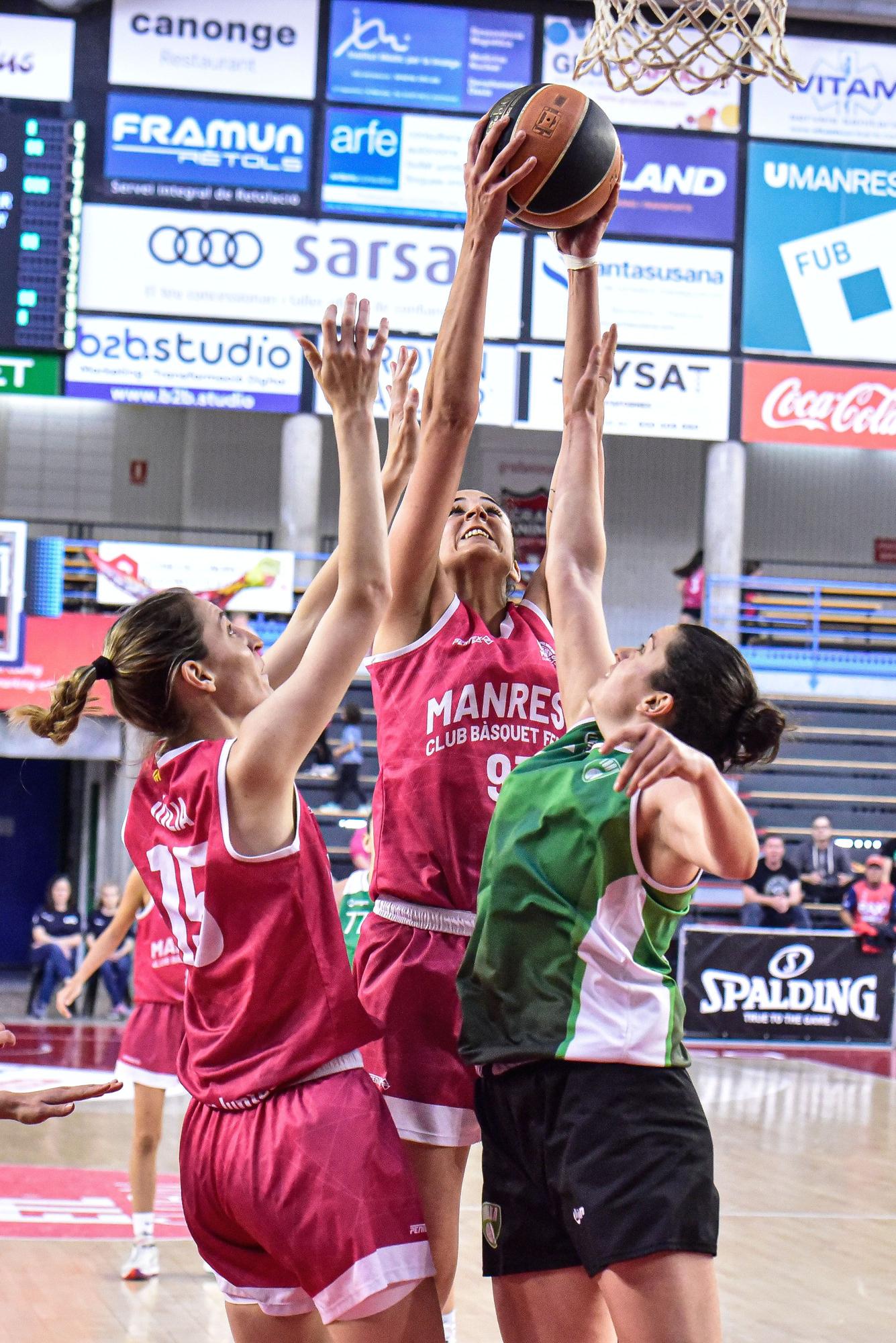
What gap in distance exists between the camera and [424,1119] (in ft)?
9.41

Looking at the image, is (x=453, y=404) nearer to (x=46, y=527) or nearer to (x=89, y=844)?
(x=89, y=844)

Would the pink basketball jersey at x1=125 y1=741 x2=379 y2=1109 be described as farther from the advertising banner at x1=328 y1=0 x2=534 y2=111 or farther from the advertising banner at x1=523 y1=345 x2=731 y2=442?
the advertising banner at x1=328 y1=0 x2=534 y2=111

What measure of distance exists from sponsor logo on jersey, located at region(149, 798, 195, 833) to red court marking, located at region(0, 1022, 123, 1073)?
7.48 meters

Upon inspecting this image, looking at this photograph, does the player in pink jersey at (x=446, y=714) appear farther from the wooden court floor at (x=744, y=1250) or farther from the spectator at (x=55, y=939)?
the spectator at (x=55, y=939)

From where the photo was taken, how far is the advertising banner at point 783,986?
12250mm

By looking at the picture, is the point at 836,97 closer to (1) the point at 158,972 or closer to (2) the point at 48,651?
(2) the point at 48,651

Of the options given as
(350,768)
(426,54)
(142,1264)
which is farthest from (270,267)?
(142,1264)

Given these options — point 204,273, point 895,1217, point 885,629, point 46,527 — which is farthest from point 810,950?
point 46,527

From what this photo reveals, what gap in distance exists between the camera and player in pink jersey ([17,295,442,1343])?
2.29 metres

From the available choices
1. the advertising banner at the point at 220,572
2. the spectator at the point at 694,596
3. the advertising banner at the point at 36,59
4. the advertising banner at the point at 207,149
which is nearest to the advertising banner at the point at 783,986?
the spectator at the point at 694,596

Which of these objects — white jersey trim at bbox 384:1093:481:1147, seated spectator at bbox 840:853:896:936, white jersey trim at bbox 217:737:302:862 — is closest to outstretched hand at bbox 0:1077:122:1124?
white jersey trim at bbox 217:737:302:862

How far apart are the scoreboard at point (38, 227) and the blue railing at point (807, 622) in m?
6.92

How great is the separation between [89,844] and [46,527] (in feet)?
13.0

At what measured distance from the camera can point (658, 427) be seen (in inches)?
620
